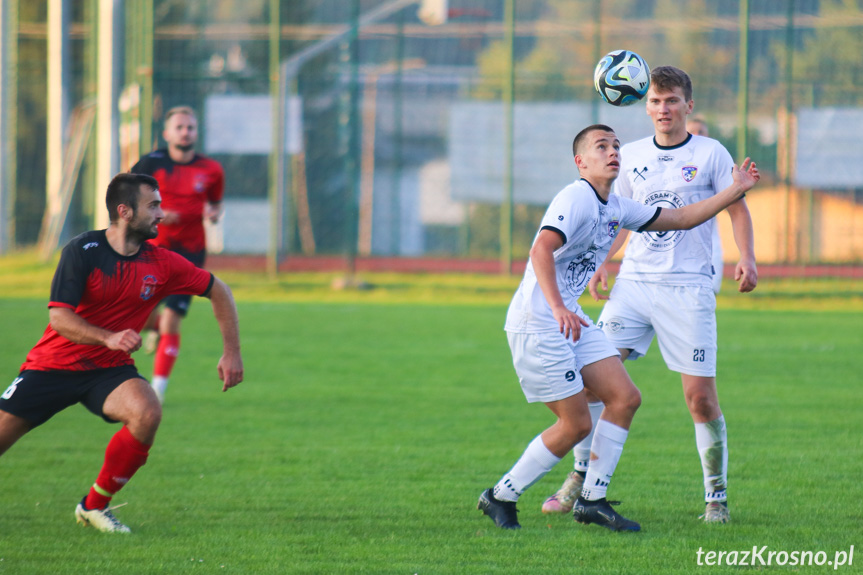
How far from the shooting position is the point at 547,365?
4840mm

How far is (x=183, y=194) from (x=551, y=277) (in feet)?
16.8

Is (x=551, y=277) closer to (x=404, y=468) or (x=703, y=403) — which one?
(x=703, y=403)

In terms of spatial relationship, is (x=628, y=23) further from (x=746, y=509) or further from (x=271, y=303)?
(x=746, y=509)

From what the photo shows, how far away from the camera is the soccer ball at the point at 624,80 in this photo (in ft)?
18.5

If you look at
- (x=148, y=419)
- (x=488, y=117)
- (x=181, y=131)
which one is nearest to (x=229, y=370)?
(x=148, y=419)

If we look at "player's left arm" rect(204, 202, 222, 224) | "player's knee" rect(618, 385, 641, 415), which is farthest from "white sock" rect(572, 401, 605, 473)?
"player's left arm" rect(204, 202, 222, 224)

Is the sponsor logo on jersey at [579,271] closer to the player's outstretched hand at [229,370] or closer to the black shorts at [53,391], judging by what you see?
the player's outstretched hand at [229,370]

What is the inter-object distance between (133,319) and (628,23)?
17.1m

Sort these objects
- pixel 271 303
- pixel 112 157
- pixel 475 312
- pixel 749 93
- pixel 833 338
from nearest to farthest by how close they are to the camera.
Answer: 1. pixel 833 338
2. pixel 475 312
3. pixel 271 303
4. pixel 749 93
5. pixel 112 157

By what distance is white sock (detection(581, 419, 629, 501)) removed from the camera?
504 centimetres

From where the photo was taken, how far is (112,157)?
20.0 metres

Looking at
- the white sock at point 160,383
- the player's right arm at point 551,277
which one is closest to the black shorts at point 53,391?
the player's right arm at point 551,277

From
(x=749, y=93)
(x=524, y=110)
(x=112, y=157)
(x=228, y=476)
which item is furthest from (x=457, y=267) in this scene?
(x=228, y=476)

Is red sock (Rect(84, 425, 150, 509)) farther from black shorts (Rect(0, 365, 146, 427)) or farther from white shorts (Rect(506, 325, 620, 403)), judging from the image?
white shorts (Rect(506, 325, 620, 403))
